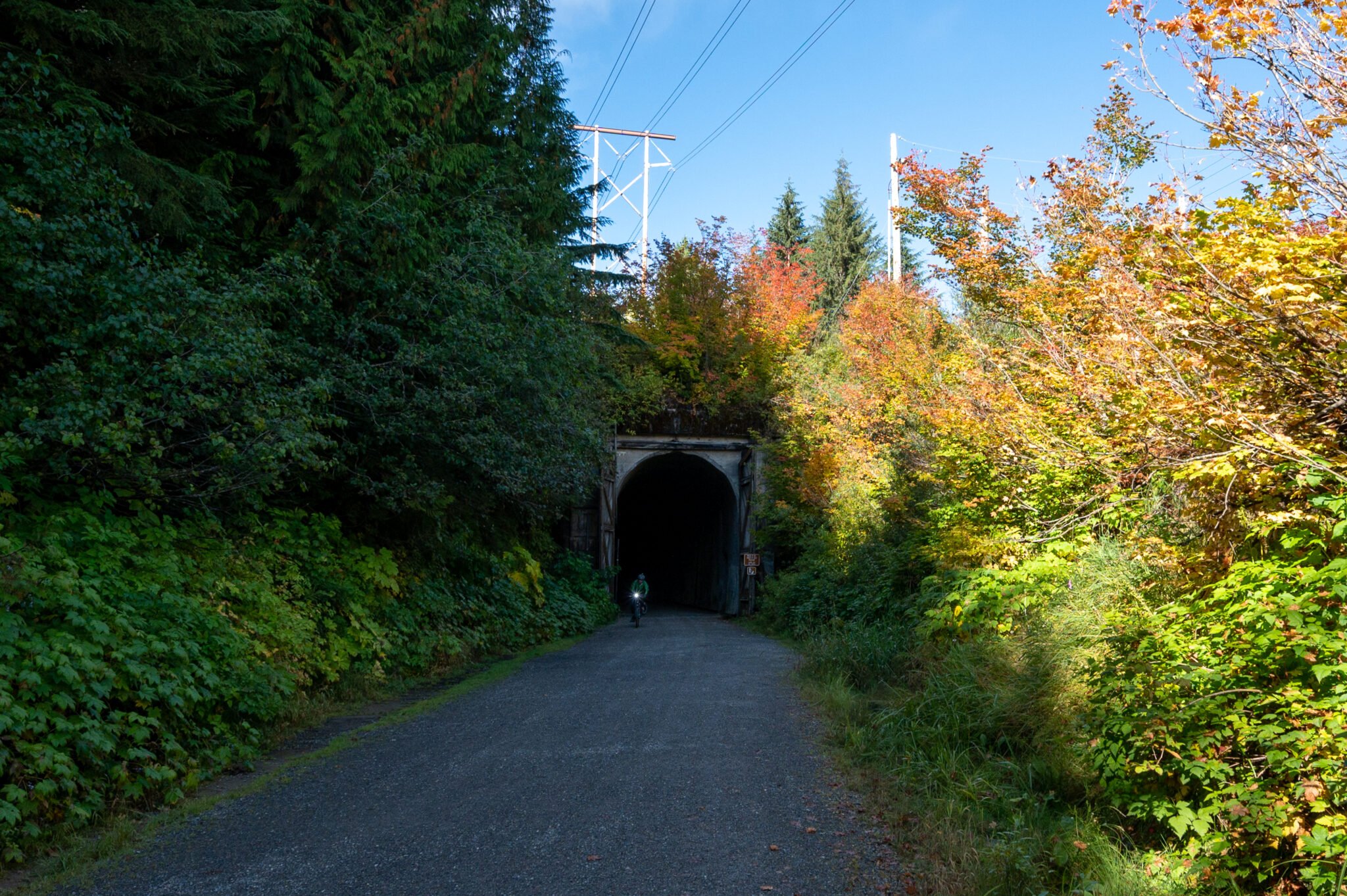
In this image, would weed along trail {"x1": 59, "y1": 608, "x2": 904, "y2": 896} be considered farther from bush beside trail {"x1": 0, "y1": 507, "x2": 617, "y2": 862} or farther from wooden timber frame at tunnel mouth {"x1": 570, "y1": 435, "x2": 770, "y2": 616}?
wooden timber frame at tunnel mouth {"x1": 570, "y1": 435, "x2": 770, "y2": 616}

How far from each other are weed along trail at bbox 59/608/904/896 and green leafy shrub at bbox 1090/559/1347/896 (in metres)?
1.52

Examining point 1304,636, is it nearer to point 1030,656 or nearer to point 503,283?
point 1030,656

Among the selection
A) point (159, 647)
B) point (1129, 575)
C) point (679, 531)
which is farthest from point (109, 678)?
point (679, 531)

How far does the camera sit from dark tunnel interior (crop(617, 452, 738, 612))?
102 feet

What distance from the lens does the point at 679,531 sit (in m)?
40.4

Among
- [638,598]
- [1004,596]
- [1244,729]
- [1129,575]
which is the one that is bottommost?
[638,598]

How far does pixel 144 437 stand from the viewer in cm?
743

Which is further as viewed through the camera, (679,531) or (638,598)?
(679,531)

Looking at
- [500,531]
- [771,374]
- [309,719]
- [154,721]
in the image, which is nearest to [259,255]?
[309,719]

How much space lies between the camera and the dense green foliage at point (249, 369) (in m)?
5.97

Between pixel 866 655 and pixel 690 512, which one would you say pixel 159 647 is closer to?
pixel 866 655

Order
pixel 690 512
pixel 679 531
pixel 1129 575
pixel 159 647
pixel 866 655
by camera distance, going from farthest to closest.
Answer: pixel 679 531 < pixel 690 512 < pixel 866 655 < pixel 1129 575 < pixel 159 647

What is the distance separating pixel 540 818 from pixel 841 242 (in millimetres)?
41109

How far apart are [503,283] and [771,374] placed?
16.8 m
